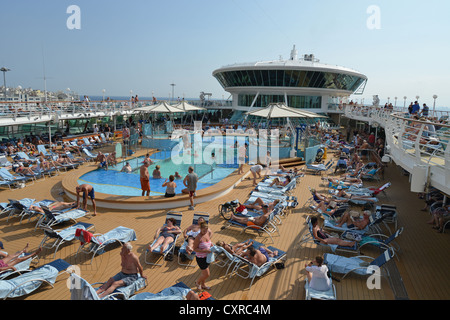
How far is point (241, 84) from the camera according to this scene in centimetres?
3350

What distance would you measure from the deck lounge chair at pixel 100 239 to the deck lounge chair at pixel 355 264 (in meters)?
4.01

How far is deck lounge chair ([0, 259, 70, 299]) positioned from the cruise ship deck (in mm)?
182

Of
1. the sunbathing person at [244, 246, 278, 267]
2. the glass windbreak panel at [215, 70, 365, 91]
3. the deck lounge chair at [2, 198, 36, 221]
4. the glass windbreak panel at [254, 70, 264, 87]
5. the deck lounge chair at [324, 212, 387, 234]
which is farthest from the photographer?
the glass windbreak panel at [254, 70, 264, 87]

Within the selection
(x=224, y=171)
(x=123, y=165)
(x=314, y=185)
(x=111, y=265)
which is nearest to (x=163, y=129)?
(x=123, y=165)

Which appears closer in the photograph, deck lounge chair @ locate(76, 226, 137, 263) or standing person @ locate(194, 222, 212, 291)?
standing person @ locate(194, 222, 212, 291)

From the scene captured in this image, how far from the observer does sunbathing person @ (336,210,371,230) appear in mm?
6555

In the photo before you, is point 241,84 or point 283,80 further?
point 241,84

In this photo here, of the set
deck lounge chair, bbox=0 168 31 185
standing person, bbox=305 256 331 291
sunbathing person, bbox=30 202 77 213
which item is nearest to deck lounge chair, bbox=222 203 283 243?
standing person, bbox=305 256 331 291

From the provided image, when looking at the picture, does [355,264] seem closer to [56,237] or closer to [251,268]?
[251,268]

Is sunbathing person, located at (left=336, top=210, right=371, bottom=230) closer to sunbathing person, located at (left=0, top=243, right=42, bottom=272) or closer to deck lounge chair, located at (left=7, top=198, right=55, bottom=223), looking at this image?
sunbathing person, located at (left=0, top=243, right=42, bottom=272)

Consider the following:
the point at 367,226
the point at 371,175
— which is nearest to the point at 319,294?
the point at 367,226
